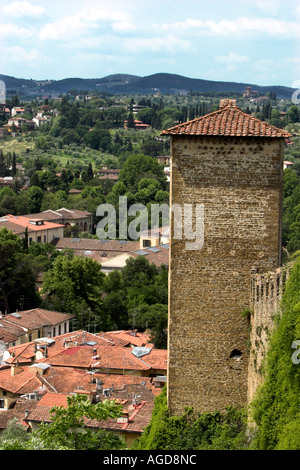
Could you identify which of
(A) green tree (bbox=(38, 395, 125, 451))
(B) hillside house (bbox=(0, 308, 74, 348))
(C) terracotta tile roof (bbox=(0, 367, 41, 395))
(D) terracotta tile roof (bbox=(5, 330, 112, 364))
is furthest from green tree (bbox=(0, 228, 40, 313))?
(A) green tree (bbox=(38, 395, 125, 451))

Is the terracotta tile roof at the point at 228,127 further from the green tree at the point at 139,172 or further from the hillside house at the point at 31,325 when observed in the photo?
the green tree at the point at 139,172

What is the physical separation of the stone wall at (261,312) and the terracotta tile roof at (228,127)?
9.30ft

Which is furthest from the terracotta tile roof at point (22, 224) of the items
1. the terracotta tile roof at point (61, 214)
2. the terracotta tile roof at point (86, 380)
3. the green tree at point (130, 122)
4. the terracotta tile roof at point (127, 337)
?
the green tree at point (130, 122)

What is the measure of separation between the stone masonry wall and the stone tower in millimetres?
20

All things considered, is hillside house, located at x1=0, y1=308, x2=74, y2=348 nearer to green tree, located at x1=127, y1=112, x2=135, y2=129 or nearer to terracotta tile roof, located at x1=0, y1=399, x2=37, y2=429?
terracotta tile roof, located at x1=0, y1=399, x2=37, y2=429

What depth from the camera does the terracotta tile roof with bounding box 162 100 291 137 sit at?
17.2 m

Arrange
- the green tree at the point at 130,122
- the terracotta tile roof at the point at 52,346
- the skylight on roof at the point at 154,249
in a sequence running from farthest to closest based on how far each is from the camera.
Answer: the green tree at the point at 130,122
the skylight on roof at the point at 154,249
the terracotta tile roof at the point at 52,346

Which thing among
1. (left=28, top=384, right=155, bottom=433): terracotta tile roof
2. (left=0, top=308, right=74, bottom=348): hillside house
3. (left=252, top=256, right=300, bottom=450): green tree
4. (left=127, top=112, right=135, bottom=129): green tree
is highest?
(left=252, top=256, right=300, bottom=450): green tree

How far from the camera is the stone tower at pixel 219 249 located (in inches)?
680

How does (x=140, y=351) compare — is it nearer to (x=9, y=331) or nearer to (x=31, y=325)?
(x=9, y=331)

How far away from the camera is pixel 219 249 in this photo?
17438 mm

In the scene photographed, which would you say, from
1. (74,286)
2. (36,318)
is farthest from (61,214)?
(36,318)

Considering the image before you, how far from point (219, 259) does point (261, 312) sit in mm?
1545
